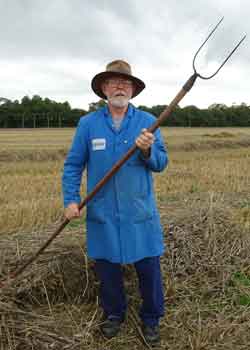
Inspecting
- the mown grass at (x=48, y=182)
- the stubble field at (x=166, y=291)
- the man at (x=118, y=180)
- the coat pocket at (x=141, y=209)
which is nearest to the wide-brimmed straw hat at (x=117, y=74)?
the man at (x=118, y=180)

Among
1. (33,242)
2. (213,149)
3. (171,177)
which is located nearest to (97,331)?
(33,242)

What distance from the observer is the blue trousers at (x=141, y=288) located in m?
3.31

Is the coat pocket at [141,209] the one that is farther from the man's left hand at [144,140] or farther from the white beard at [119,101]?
the white beard at [119,101]

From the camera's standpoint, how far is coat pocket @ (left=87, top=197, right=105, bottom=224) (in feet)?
10.5

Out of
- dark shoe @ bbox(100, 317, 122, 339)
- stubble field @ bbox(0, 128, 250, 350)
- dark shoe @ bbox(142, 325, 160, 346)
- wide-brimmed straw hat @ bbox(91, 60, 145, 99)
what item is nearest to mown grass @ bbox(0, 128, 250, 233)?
stubble field @ bbox(0, 128, 250, 350)

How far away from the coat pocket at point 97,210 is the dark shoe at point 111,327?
2.79 ft

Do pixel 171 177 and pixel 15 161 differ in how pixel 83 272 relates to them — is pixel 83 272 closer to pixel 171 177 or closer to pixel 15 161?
pixel 171 177

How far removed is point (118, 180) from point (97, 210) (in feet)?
0.91

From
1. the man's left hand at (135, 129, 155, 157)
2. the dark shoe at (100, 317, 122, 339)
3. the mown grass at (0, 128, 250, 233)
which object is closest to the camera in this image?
the man's left hand at (135, 129, 155, 157)

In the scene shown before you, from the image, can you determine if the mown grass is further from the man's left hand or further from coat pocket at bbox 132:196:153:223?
the man's left hand

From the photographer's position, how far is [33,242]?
4.35 metres

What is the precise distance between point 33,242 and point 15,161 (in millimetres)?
11365

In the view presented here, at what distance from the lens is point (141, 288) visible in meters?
3.40

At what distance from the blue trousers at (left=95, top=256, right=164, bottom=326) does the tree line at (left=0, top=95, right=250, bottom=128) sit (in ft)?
169
